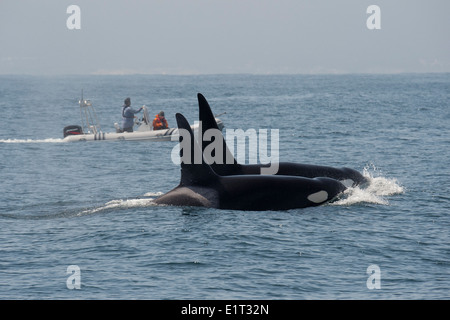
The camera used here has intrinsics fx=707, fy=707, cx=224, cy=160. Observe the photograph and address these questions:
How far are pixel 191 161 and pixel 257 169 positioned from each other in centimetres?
391

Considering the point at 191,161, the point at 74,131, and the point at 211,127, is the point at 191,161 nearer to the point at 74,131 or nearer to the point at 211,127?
the point at 211,127

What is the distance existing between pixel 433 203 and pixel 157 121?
22.9 metres

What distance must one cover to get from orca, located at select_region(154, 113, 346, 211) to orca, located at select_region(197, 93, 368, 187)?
79.3 inches

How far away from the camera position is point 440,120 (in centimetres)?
6062

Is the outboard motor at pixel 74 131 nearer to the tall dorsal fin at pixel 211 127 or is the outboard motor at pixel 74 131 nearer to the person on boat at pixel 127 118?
the person on boat at pixel 127 118

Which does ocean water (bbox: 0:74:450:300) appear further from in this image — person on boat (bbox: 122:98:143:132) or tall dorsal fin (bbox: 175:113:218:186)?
person on boat (bbox: 122:98:143:132)

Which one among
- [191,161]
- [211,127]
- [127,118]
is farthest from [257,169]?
[127,118]

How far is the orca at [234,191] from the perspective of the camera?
20.4 metres

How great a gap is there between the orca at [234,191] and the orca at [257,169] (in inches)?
79.3

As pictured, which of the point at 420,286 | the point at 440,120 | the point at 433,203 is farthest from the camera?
the point at 440,120

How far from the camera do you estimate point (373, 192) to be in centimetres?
2448

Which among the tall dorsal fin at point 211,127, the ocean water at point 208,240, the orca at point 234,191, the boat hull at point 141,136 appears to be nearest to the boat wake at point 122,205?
the ocean water at point 208,240
